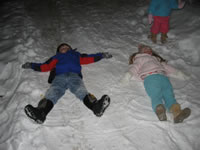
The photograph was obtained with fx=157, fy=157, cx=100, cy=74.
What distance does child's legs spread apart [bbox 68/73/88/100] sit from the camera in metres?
2.78

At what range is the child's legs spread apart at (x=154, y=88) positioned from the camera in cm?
A: 262

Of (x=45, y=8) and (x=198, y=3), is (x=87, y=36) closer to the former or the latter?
(x=45, y=8)

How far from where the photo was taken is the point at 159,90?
2.72 meters

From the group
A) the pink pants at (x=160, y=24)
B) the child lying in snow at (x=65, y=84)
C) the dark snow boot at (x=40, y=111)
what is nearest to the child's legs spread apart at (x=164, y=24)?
the pink pants at (x=160, y=24)

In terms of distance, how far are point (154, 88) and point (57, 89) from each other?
1.72m

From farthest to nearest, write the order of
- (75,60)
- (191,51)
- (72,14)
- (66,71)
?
(72,14) < (191,51) < (75,60) < (66,71)

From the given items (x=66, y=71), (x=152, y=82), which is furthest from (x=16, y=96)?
(x=152, y=82)

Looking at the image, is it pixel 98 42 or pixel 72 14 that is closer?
pixel 98 42

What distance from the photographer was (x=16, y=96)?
293 cm

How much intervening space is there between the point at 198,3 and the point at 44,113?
245 inches

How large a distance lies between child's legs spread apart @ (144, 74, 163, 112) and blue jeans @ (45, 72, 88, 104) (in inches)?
44.6

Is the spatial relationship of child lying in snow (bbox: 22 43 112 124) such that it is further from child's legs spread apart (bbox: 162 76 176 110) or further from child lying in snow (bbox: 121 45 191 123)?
child's legs spread apart (bbox: 162 76 176 110)

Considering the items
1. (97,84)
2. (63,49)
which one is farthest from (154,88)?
(63,49)

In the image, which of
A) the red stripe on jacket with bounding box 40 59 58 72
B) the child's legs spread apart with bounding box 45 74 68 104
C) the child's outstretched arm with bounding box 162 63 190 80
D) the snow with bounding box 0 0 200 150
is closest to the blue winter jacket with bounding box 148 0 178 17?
the snow with bounding box 0 0 200 150
